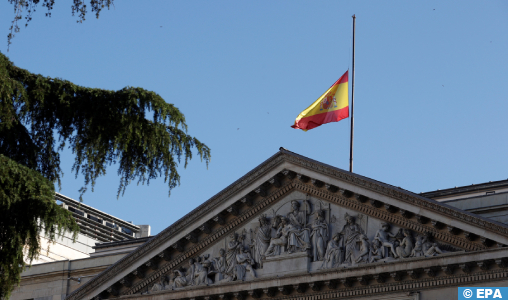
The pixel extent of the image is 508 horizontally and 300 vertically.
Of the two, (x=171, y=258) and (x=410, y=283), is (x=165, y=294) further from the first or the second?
(x=410, y=283)

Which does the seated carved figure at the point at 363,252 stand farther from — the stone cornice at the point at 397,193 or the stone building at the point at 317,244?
the stone cornice at the point at 397,193

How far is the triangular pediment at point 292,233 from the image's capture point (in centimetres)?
2591

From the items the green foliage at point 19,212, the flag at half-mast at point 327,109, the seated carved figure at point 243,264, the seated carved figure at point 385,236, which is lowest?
the green foliage at point 19,212

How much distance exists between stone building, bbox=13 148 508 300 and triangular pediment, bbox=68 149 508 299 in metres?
0.03

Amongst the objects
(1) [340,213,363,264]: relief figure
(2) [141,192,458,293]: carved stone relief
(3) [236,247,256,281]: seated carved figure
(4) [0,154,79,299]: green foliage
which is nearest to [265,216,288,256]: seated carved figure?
(2) [141,192,458,293]: carved stone relief

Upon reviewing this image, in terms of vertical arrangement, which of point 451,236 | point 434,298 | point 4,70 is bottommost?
point 434,298

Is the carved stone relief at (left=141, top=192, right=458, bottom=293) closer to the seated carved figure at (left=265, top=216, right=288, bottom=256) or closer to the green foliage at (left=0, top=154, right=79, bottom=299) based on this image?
the seated carved figure at (left=265, top=216, right=288, bottom=256)

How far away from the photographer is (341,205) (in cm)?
2814

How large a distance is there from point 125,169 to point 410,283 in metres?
10.5

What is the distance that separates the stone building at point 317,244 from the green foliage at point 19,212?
11.7 metres

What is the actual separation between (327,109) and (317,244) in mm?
9071

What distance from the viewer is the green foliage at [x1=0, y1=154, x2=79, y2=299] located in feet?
57.4

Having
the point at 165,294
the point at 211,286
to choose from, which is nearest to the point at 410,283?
the point at 211,286

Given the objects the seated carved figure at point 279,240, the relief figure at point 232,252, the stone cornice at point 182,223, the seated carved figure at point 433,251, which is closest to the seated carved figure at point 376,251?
the seated carved figure at point 433,251
